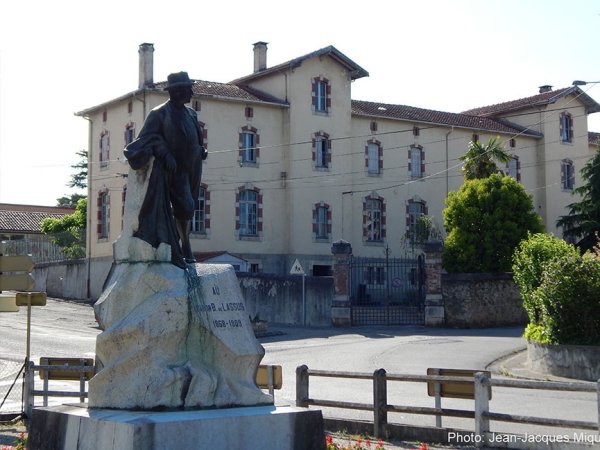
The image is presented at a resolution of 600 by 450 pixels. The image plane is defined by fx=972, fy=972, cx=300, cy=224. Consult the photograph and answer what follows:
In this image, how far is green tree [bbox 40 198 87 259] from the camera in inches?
2109

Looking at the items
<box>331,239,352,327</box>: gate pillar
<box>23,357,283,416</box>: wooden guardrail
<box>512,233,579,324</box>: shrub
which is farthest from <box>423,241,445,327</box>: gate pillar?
<box>23,357,283,416</box>: wooden guardrail

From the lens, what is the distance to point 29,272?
15.7 metres

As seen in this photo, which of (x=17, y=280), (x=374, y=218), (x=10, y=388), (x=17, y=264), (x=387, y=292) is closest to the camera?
(x=17, y=280)

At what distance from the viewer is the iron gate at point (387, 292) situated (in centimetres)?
3794

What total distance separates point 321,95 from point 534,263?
23396 mm

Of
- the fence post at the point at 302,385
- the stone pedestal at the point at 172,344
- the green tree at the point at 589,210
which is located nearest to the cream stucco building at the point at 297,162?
the green tree at the point at 589,210

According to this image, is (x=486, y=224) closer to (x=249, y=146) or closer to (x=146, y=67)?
(x=249, y=146)

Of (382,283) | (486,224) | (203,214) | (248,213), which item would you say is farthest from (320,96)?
(486,224)

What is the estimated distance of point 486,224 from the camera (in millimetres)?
41031

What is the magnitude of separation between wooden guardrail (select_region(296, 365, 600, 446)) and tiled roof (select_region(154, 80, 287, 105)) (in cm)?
3088

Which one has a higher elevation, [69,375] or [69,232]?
[69,232]

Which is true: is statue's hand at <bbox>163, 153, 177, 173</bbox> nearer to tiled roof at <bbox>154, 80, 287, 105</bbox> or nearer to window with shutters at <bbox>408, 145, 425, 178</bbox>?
tiled roof at <bbox>154, 80, 287, 105</bbox>

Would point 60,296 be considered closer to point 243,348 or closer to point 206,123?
point 206,123

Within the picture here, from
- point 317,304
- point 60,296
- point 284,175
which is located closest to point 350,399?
point 317,304
